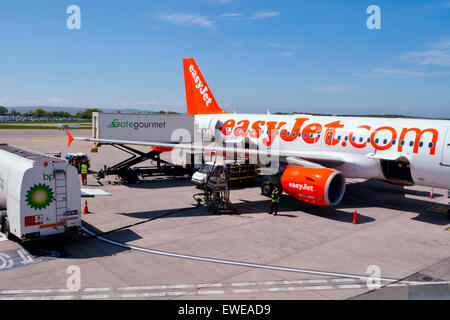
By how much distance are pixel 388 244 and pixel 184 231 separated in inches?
345

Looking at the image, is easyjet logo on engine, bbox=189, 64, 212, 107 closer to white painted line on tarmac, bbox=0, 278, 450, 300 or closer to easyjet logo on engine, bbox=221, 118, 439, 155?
easyjet logo on engine, bbox=221, 118, 439, 155

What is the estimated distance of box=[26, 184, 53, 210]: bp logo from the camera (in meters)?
12.9

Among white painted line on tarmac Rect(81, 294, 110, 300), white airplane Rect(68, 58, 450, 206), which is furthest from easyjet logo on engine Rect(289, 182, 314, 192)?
white painted line on tarmac Rect(81, 294, 110, 300)

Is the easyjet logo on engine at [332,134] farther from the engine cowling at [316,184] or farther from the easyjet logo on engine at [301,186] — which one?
the easyjet logo on engine at [301,186]

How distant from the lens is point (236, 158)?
26500 mm

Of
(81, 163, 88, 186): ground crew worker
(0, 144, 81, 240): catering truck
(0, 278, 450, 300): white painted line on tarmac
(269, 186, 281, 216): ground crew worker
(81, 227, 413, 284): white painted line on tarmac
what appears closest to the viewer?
(0, 278, 450, 300): white painted line on tarmac

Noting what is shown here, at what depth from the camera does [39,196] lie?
1308 cm

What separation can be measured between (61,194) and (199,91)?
21.7 meters

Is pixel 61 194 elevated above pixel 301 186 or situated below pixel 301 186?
above

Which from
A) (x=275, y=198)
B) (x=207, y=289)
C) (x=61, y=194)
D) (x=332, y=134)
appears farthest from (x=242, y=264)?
(x=332, y=134)

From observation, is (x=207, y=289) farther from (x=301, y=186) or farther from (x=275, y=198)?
(x=301, y=186)

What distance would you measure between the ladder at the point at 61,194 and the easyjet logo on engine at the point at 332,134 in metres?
15.2
